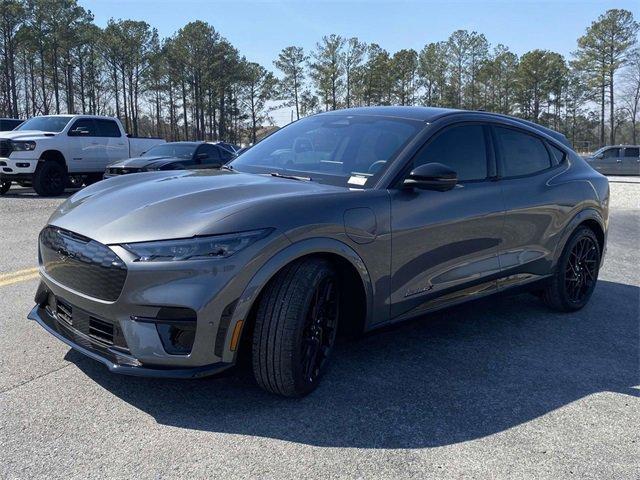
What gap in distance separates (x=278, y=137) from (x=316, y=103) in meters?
66.2

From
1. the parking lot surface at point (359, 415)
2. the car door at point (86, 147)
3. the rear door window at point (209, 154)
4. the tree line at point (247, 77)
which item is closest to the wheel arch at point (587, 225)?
the parking lot surface at point (359, 415)

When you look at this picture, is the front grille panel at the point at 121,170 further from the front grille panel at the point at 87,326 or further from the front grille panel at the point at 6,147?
the front grille panel at the point at 87,326

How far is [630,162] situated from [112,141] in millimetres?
27133

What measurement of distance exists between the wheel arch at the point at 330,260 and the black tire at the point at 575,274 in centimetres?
229

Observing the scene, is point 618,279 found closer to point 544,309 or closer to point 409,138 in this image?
point 544,309

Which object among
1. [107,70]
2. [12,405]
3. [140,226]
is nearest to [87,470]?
[12,405]

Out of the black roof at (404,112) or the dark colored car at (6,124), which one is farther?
the dark colored car at (6,124)

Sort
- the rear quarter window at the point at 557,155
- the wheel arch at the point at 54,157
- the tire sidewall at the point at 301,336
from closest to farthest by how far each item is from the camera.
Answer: the tire sidewall at the point at 301,336, the rear quarter window at the point at 557,155, the wheel arch at the point at 54,157

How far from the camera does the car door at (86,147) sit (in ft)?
47.9

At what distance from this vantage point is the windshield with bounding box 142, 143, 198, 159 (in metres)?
13.8

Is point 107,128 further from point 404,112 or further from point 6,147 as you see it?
point 404,112

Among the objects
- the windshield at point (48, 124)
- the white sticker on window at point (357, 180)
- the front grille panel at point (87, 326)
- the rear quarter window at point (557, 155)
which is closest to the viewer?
the front grille panel at point (87, 326)

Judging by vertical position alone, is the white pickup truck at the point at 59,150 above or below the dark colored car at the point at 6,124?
below

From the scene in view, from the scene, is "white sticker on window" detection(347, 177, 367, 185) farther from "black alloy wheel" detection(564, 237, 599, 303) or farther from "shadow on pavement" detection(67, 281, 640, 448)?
"black alloy wheel" detection(564, 237, 599, 303)
